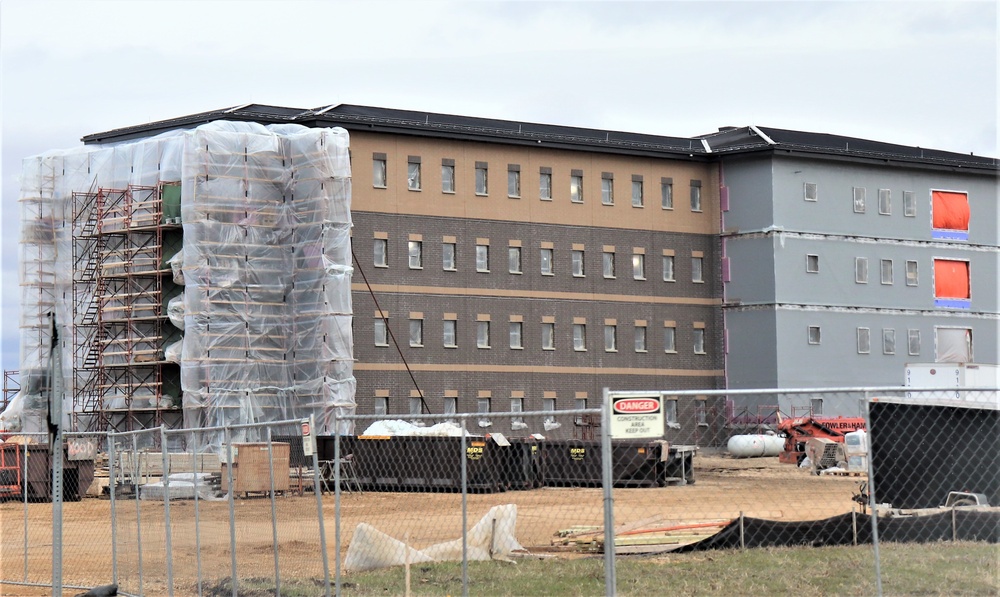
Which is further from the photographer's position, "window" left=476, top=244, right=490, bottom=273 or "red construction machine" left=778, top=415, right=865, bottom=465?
"window" left=476, top=244, right=490, bottom=273

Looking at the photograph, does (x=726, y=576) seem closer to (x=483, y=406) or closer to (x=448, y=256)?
(x=448, y=256)

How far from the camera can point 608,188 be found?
219 ft

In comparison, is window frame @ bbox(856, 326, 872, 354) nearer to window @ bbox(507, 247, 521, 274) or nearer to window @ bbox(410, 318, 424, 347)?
window @ bbox(507, 247, 521, 274)

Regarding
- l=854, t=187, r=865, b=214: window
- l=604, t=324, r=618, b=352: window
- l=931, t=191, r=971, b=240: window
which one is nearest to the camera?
l=604, t=324, r=618, b=352: window

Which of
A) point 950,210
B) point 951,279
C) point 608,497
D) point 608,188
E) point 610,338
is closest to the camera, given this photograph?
point 608,497

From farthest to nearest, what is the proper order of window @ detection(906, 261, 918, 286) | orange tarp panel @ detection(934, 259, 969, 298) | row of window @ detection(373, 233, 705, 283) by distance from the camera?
orange tarp panel @ detection(934, 259, 969, 298) → window @ detection(906, 261, 918, 286) → row of window @ detection(373, 233, 705, 283)

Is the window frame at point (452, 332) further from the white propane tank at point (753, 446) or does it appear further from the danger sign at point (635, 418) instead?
the danger sign at point (635, 418)

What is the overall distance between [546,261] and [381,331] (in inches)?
382

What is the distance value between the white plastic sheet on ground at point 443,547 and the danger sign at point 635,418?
7773 mm

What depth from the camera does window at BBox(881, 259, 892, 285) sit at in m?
70.1

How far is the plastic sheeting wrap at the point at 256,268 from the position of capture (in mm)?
51750

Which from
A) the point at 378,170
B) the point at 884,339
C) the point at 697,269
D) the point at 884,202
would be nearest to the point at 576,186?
the point at 697,269

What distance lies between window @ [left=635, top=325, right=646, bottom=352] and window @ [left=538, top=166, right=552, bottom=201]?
8.28 meters

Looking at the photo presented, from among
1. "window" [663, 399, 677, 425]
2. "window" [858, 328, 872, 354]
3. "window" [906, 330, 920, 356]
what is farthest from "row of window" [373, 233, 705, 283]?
"window" [906, 330, 920, 356]
